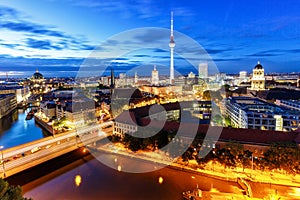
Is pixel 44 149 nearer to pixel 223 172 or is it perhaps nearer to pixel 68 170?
pixel 68 170

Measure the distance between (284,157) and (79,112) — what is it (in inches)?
298

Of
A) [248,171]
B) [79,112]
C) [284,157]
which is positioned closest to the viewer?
[284,157]

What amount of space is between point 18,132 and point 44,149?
15.5ft

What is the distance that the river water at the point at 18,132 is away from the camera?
802cm

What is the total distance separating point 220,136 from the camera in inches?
215

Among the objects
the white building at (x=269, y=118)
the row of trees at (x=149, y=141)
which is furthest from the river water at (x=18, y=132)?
the white building at (x=269, y=118)

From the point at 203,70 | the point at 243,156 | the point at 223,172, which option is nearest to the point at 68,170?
the point at 223,172

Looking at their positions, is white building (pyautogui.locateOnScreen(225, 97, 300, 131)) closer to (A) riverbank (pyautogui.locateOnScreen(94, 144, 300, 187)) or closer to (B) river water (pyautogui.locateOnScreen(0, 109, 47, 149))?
(A) riverbank (pyautogui.locateOnScreen(94, 144, 300, 187))

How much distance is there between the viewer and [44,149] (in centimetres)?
558

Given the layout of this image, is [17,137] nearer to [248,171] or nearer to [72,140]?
[72,140]

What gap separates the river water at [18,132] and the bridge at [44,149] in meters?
2.48

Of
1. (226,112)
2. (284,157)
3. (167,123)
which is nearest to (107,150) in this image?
(167,123)

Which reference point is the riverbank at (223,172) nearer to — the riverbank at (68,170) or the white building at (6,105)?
the riverbank at (68,170)

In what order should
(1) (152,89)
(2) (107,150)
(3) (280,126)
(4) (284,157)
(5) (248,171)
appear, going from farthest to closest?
(1) (152,89) < (3) (280,126) < (2) (107,150) < (5) (248,171) < (4) (284,157)
